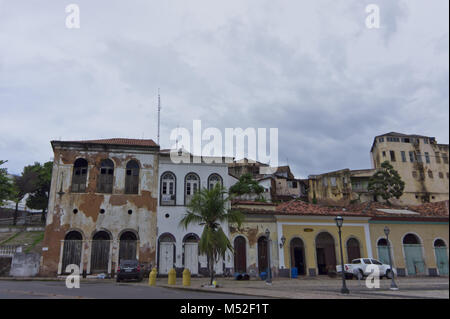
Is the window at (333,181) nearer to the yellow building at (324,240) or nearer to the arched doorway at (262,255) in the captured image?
the yellow building at (324,240)

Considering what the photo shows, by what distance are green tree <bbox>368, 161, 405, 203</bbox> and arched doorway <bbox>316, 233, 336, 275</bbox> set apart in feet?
67.8

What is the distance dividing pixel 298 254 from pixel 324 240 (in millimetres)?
2323

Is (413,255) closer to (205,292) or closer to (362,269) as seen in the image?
(362,269)

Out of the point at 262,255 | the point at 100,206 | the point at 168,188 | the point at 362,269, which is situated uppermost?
the point at 168,188

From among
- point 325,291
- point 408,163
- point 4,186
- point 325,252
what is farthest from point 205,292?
point 408,163

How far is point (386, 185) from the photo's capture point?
144 feet

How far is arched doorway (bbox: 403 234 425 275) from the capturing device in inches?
1044

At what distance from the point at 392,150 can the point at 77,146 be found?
142 ft

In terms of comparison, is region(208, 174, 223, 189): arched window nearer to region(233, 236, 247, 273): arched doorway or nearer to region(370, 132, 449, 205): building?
region(233, 236, 247, 273): arched doorway

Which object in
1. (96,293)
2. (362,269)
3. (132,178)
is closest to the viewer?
(96,293)

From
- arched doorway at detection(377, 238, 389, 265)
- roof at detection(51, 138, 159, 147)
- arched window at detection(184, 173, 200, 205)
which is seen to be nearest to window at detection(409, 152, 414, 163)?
arched doorway at detection(377, 238, 389, 265)
